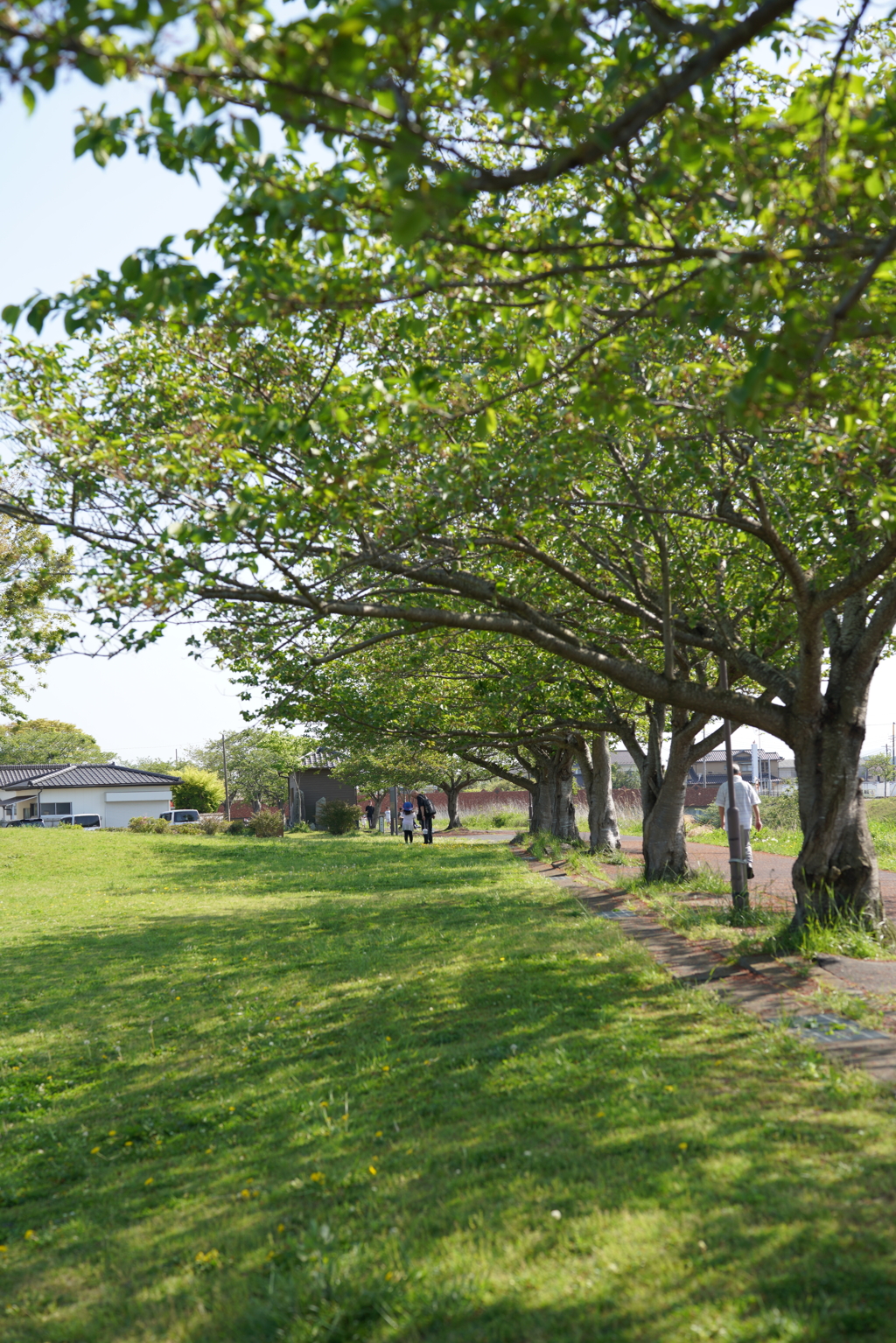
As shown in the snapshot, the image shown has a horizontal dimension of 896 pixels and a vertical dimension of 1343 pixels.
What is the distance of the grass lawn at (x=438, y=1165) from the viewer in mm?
3338

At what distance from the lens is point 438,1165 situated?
461 cm

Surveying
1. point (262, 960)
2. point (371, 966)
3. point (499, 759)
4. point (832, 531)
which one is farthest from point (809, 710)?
point (499, 759)

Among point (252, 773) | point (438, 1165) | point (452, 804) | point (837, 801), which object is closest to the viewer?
point (438, 1165)

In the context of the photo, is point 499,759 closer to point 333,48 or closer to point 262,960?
point 262,960

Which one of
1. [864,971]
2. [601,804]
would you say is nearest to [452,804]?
[601,804]

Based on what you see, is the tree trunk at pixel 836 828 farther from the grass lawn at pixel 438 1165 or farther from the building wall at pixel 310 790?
the building wall at pixel 310 790

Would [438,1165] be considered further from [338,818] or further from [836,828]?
[338,818]

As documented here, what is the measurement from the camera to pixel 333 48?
3070 mm

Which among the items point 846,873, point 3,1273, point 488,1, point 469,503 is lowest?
point 3,1273

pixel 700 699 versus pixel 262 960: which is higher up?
pixel 700 699

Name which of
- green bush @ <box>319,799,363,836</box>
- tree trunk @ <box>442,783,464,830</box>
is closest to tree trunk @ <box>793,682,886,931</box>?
green bush @ <box>319,799,363,836</box>

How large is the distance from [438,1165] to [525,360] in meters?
4.26

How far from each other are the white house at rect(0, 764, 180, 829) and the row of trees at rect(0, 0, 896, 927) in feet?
170

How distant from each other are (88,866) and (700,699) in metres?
19.2
